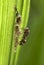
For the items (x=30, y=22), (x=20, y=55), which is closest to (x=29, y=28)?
(x=30, y=22)

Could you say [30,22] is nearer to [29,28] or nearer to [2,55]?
[29,28]

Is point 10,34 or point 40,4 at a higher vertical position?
point 40,4

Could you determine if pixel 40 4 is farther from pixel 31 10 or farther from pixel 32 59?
pixel 32 59

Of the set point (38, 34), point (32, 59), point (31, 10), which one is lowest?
point (32, 59)

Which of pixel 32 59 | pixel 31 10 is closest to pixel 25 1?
pixel 31 10

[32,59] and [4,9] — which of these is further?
[32,59]

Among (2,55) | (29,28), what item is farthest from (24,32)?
(2,55)

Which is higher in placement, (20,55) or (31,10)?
(31,10)
